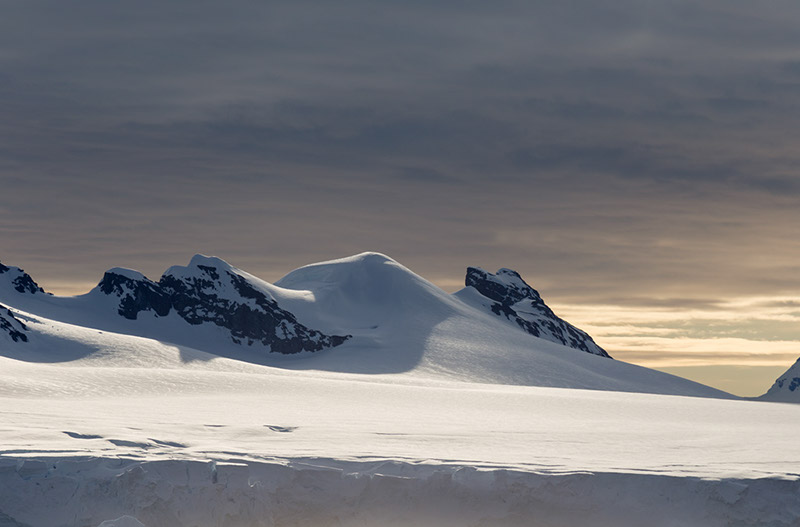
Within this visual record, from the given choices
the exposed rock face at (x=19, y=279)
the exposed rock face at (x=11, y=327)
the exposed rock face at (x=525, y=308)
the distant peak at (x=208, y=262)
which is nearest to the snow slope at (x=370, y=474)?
the exposed rock face at (x=11, y=327)

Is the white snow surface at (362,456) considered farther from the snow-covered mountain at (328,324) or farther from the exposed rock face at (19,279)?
the exposed rock face at (19,279)

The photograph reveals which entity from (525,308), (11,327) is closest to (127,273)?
(11,327)

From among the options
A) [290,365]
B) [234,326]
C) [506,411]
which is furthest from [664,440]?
[234,326]

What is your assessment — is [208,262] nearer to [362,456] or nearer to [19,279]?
[19,279]

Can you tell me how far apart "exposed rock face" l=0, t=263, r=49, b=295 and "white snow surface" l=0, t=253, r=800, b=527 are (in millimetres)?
80600

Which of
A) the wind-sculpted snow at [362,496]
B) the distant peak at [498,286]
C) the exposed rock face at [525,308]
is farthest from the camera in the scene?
the distant peak at [498,286]

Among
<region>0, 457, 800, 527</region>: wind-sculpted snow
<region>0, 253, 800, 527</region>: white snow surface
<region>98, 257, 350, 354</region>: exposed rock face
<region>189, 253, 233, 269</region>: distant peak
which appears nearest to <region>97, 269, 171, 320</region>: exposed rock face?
<region>98, 257, 350, 354</region>: exposed rock face

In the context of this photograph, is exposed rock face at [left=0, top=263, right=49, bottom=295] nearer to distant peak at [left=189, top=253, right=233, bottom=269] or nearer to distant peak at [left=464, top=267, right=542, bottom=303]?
distant peak at [left=189, top=253, right=233, bottom=269]

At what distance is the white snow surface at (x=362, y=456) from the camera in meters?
19.8

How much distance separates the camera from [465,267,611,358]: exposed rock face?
505ft

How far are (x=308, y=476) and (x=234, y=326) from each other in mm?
102069

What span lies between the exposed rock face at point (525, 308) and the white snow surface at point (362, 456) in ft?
350

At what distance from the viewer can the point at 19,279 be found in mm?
Result: 123562

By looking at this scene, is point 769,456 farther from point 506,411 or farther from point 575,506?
point 506,411
